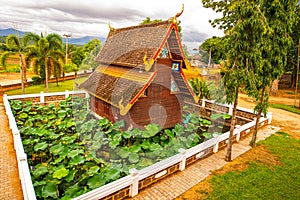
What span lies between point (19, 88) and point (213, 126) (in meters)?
27.7

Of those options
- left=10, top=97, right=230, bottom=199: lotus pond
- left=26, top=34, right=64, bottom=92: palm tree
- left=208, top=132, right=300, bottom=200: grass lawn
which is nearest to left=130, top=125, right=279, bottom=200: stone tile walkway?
left=208, top=132, right=300, bottom=200: grass lawn

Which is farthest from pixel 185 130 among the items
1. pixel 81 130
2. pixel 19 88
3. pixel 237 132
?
pixel 19 88

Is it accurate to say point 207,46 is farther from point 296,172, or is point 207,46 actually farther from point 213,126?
point 296,172

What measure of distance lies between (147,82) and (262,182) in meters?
7.13

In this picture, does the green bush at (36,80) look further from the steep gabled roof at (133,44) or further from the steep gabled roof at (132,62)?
the steep gabled roof at (132,62)

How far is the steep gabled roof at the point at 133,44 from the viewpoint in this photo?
12455mm

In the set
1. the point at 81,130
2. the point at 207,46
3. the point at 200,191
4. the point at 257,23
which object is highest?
the point at 207,46

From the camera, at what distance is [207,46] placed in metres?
57.8

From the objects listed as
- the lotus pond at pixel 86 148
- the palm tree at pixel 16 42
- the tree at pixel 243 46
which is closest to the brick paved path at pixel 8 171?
the lotus pond at pixel 86 148

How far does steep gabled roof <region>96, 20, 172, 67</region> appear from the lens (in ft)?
40.9

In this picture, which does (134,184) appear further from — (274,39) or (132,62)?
(274,39)

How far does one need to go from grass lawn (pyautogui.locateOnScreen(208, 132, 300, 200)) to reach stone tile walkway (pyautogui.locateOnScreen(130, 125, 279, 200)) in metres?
0.75

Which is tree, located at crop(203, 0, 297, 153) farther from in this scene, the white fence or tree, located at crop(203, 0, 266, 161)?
the white fence

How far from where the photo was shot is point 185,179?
9.02 m
